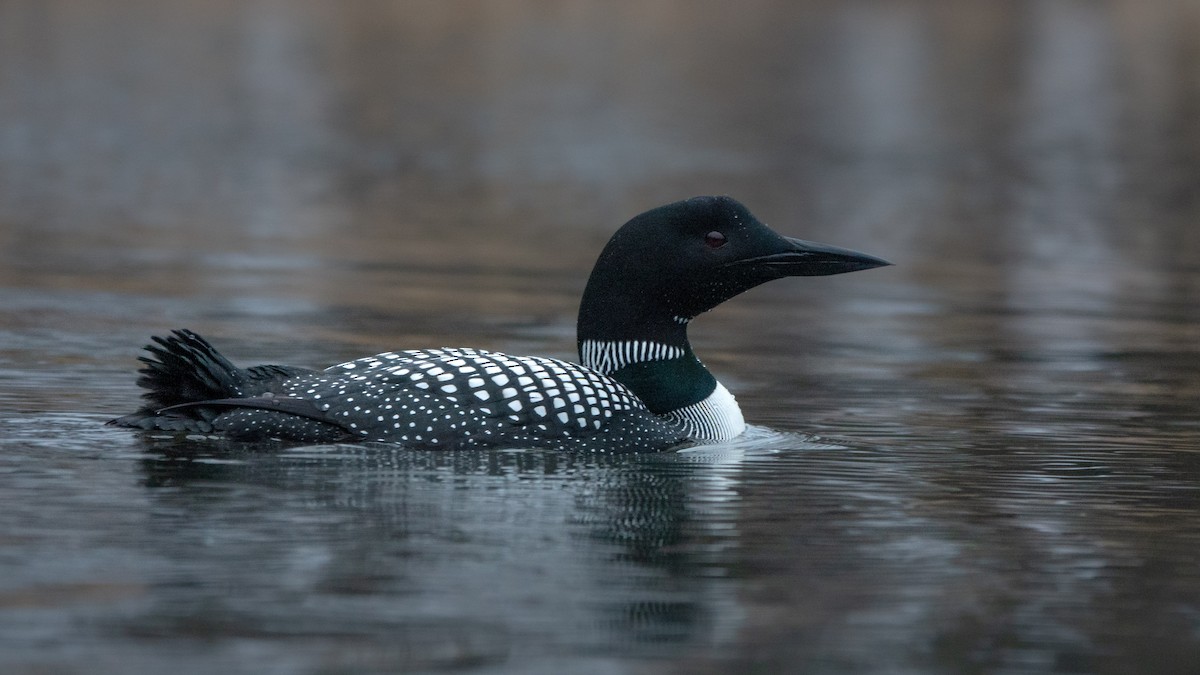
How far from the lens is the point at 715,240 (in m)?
6.34

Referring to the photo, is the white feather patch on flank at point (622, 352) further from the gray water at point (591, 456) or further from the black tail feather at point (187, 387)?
the black tail feather at point (187, 387)

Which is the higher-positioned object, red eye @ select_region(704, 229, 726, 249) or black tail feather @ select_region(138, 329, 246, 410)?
red eye @ select_region(704, 229, 726, 249)

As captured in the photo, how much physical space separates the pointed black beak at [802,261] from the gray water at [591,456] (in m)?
0.52

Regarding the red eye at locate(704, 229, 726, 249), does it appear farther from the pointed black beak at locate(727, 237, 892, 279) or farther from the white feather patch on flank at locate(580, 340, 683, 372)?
the white feather patch on flank at locate(580, 340, 683, 372)

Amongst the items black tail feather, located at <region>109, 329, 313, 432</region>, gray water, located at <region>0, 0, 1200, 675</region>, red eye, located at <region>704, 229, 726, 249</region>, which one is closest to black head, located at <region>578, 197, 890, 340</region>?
red eye, located at <region>704, 229, 726, 249</region>

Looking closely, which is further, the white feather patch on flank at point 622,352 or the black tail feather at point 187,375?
the white feather patch on flank at point 622,352

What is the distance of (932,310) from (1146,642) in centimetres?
680

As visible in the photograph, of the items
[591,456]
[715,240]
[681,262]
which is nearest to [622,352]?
[681,262]

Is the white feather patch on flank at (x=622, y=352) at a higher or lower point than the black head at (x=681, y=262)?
lower

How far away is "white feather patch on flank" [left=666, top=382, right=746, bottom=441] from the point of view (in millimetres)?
6254

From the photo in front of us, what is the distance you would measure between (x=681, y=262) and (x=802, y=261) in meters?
0.38

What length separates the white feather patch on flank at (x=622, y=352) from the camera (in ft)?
20.9

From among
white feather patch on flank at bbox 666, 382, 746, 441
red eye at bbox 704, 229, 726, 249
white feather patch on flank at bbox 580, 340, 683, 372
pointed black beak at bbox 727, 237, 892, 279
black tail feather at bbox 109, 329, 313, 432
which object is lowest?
white feather patch on flank at bbox 666, 382, 746, 441

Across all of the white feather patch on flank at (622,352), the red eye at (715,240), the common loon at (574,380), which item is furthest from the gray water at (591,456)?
the red eye at (715,240)
